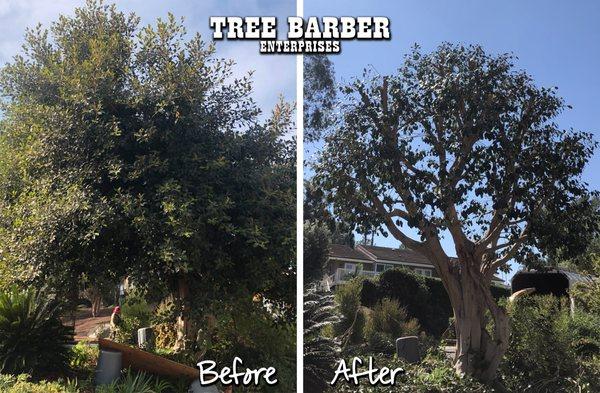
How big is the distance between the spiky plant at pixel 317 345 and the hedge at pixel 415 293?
5768mm

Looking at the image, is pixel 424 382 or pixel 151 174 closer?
pixel 151 174

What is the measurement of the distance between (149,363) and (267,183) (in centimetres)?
239

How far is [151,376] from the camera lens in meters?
6.28

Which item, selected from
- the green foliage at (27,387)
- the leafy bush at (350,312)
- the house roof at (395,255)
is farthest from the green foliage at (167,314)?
the house roof at (395,255)

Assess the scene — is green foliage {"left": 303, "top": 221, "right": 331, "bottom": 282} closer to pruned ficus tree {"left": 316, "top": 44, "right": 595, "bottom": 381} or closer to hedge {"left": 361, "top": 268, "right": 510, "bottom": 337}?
hedge {"left": 361, "top": 268, "right": 510, "bottom": 337}

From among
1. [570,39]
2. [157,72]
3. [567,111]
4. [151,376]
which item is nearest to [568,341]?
[567,111]

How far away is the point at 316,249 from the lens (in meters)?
14.0

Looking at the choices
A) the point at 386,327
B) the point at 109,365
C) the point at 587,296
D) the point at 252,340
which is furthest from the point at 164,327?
the point at 587,296

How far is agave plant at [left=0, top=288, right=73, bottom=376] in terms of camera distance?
20.5ft

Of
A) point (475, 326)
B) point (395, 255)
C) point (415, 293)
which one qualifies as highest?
point (395, 255)

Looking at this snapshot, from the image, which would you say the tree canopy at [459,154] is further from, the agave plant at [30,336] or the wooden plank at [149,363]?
the agave plant at [30,336]

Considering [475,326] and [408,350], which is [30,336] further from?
[475,326]

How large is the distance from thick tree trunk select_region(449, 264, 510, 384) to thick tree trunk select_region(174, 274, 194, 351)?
3.70 m

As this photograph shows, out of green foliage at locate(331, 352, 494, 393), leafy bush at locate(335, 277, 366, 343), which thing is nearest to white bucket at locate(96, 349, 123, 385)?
green foliage at locate(331, 352, 494, 393)
